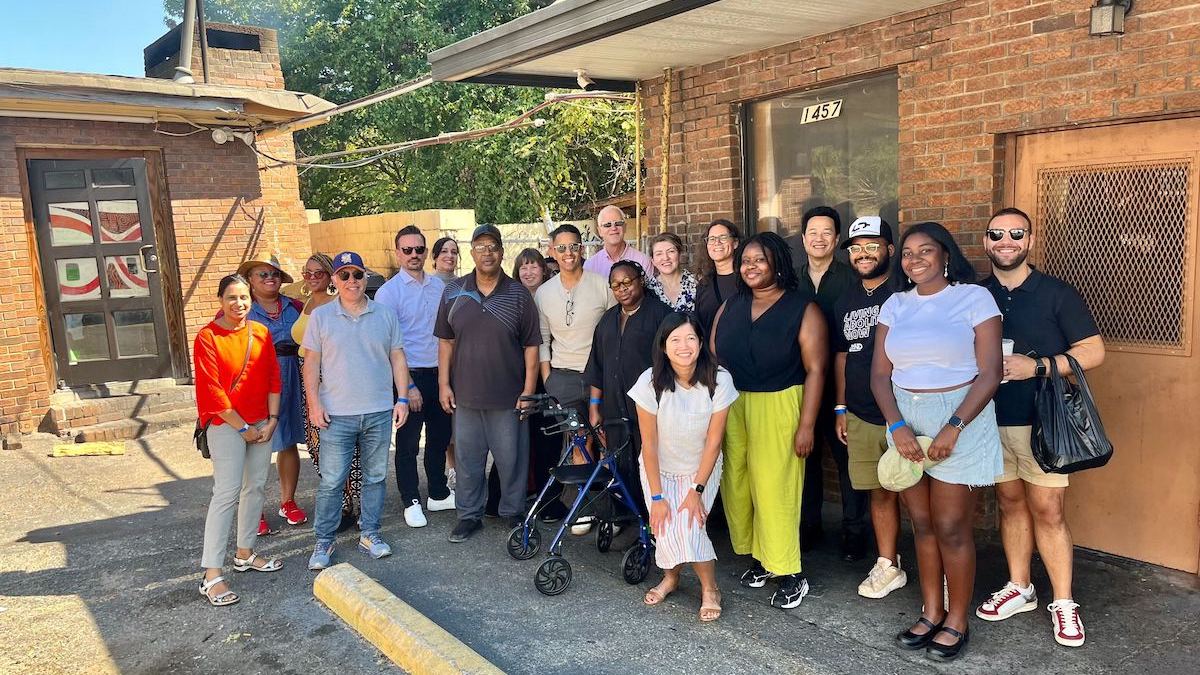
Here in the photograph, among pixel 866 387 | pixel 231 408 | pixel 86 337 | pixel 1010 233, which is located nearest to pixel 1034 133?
pixel 1010 233

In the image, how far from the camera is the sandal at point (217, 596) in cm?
479

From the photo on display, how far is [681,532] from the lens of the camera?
4246mm

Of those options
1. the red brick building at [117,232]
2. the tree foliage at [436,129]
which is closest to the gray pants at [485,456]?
the red brick building at [117,232]

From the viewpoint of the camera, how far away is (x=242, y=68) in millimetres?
13461

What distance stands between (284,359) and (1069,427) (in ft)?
14.9

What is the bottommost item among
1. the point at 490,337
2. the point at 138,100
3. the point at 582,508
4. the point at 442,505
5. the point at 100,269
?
the point at 442,505

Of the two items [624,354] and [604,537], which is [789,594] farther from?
[624,354]

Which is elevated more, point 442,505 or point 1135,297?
point 1135,297

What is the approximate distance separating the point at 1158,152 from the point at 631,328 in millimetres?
2768

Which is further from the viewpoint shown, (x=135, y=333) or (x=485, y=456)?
(x=135, y=333)

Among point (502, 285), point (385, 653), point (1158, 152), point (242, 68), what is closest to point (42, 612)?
point (385, 653)

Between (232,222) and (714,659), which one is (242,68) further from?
(714,659)

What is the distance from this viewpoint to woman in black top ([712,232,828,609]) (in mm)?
4340

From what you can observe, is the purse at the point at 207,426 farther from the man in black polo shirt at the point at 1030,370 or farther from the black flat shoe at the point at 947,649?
the man in black polo shirt at the point at 1030,370
